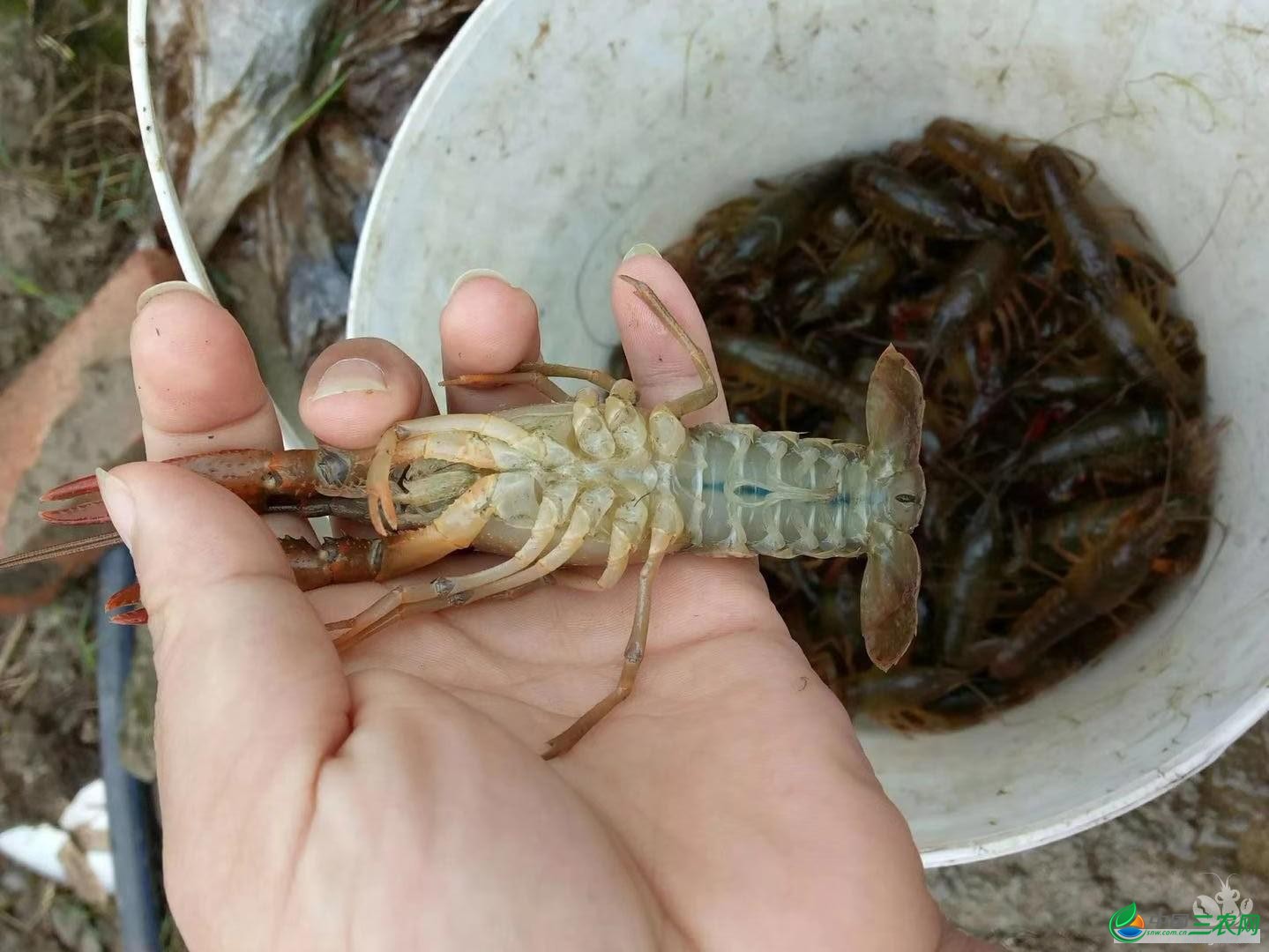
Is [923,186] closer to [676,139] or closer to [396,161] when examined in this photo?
[676,139]

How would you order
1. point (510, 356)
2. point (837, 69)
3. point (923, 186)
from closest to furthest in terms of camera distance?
point (510, 356), point (837, 69), point (923, 186)

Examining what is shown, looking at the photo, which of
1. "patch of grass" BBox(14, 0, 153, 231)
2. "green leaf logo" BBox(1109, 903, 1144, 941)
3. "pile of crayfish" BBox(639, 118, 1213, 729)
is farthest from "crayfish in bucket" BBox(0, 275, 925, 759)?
"patch of grass" BBox(14, 0, 153, 231)

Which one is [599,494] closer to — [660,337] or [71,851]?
[660,337]

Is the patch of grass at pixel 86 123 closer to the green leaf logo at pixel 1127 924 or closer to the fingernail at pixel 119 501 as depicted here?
the fingernail at pixel 119 501

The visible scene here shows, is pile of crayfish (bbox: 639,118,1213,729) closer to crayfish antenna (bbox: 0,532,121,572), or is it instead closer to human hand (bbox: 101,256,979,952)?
human hand (bbox: 101,256,979,952)

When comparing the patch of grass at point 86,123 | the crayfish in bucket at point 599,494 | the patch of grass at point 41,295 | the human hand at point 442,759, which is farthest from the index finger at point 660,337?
the patch of grass at point 41,295

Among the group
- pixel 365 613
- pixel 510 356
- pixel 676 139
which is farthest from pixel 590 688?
pixel 676 139
